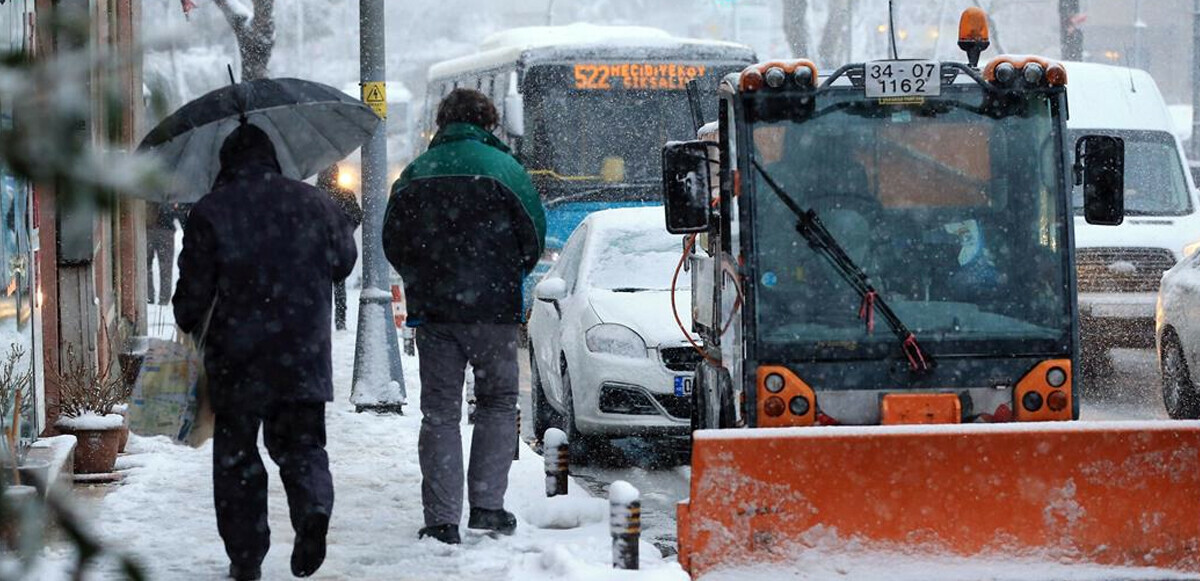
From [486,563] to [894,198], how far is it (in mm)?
2246

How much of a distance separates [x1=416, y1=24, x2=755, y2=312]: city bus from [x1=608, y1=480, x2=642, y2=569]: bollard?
41.6ft

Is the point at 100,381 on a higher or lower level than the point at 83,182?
lower

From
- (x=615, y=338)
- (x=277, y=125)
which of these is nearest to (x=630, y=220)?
(x=615, y=338)

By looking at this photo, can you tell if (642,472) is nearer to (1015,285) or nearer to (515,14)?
(1015,285)

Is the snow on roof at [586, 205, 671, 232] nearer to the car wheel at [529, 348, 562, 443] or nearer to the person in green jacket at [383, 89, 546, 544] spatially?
the car wheel at [529, 348, 562, 443]

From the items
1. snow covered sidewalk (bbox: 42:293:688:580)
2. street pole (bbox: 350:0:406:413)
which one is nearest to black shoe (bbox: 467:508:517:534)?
snow covered sidewalk (bbox: 42:293:688:580)

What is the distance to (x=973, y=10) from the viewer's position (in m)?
8.06

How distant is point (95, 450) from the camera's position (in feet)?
31.6

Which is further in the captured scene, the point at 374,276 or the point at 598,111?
the point at 598,111

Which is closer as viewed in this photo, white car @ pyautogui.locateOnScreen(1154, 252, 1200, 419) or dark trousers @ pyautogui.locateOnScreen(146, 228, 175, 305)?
white car @ pyautogui.locateOnScreen(1154, 252, 1200, 419)

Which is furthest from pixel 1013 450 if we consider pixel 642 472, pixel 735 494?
pixel 642 472

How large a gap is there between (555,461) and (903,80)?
2.64m

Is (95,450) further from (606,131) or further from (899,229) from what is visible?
(606,131)

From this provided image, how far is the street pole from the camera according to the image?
12.8 meters
